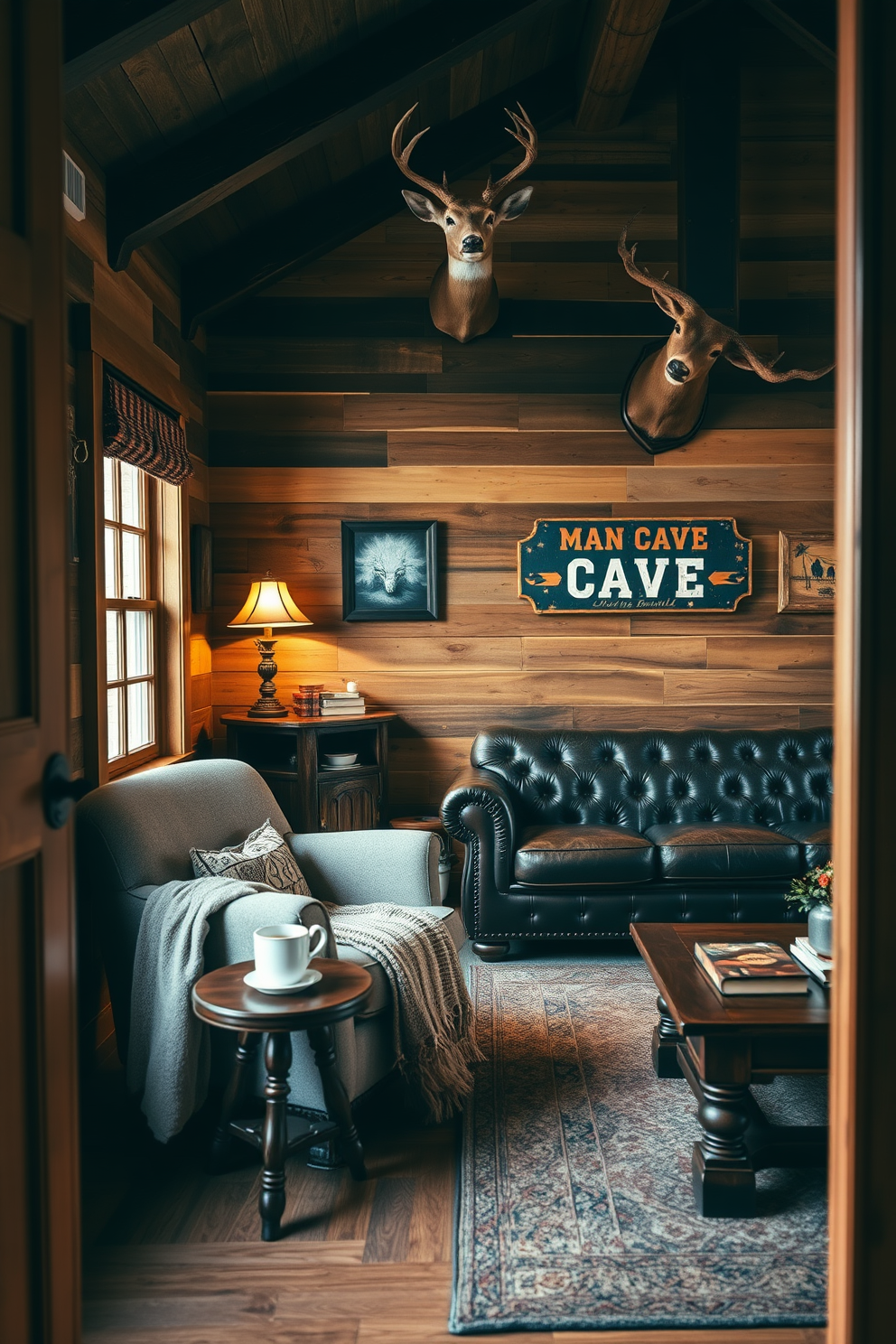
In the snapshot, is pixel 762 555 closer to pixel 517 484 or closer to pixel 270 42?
pixel 517 484

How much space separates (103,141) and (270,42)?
25.3 inches

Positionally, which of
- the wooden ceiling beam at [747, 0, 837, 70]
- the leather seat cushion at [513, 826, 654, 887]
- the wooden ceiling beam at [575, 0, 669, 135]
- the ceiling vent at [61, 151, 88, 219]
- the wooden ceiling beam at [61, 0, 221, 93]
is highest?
the wooden ceiling beam at [747, 0, 837, 70]

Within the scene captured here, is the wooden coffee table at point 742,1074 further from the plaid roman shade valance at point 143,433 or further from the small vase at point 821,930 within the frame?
the plaid roman shade valance at point 143,433

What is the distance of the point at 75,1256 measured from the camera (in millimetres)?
1433

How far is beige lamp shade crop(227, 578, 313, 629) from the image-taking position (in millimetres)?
4680

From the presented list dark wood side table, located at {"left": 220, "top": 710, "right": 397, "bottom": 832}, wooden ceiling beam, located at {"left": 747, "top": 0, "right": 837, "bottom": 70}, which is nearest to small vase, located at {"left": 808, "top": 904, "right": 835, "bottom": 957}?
dark wood side table, located at {"left": 220, "top": 710, "right": 397, "bottom": 832}

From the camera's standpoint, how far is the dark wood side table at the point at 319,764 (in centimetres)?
448

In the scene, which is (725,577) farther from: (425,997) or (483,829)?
(425,997)

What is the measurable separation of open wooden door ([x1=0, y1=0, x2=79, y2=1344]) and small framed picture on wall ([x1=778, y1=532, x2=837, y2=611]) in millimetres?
4243

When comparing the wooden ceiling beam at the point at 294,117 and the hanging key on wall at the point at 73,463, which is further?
the wooden ceiling beam at the point at 294,117

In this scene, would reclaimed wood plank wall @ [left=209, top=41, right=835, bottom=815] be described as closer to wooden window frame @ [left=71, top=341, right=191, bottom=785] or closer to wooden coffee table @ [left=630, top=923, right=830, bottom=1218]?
wooden window frame @ [left=71, top=341, right=191, bottom=785]

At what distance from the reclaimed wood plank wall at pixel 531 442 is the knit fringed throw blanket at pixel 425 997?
2.21 meters

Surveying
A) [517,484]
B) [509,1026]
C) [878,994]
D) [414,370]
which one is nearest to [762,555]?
[517,484]

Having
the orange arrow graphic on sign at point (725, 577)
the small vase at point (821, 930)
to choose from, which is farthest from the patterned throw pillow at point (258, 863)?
the orange arrow graphic on sign at point (725, 577)
